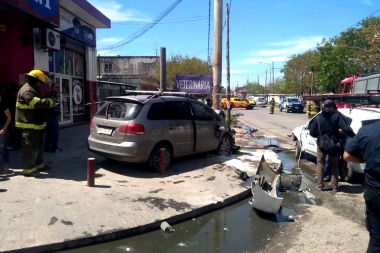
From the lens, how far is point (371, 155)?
2.70 m

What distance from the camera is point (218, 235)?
4.33m

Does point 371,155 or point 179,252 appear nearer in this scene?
point 371,155

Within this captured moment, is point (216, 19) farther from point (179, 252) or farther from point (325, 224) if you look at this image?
point (179, 252)

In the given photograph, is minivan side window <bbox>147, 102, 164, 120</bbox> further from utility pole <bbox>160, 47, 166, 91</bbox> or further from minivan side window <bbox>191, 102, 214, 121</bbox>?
utility pole <bbox>160, 47, 166, 91</bbox>

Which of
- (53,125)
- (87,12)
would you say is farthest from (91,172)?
(87,12)

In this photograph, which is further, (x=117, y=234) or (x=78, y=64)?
(x=78, y=64)

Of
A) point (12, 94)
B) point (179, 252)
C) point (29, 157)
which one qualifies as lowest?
point (179, 252)

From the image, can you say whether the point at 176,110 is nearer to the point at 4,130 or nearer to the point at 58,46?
the point at 4,130

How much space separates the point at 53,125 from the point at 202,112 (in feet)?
12.1

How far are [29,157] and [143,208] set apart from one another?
2625mm

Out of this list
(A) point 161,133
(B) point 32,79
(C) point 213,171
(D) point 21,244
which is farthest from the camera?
(C) point 213,171

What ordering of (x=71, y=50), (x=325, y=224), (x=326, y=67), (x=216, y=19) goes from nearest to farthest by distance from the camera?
(x=325, y=224)
(x=216, y=19)
(x=71, y=50)
(x=326, y=67)

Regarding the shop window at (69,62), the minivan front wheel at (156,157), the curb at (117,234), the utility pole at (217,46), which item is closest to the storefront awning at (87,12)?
the shop window at (69,62)

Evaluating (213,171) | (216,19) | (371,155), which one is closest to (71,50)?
(216,19)
